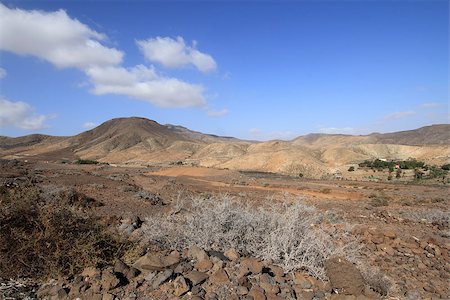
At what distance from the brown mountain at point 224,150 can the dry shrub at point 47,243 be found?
A: 4280cm

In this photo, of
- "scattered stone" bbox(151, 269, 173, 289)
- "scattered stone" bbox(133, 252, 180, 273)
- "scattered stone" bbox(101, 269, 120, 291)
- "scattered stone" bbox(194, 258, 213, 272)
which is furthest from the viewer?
"scattered stone" bbox(194, 258, 213, 272)

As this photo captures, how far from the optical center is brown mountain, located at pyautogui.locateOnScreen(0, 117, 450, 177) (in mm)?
52500

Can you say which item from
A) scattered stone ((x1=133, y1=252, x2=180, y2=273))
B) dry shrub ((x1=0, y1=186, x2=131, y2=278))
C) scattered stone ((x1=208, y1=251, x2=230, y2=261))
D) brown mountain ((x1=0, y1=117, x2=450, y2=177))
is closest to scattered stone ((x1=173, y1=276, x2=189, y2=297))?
scattered stone ((x1=133, y1=252, x2=180, y2=273))

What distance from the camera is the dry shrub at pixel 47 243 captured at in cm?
446

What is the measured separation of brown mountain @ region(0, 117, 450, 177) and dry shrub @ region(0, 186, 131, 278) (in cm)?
4280

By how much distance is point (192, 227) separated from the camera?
5.73 metres

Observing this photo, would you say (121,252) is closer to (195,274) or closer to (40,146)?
(195,274)

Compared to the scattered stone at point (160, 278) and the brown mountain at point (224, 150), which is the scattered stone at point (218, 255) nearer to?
the scattered stone at point (160, 278)

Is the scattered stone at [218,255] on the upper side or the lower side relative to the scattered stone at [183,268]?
upper

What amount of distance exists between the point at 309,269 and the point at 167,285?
6.40 ft

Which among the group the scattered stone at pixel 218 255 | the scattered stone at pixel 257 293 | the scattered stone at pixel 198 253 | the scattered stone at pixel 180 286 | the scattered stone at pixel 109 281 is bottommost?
the scattered stone at pixel 257 293

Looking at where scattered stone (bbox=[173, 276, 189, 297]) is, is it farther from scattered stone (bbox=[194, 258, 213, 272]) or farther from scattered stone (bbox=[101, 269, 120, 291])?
scattered stone (bbox=[101, 269, 120, 291])

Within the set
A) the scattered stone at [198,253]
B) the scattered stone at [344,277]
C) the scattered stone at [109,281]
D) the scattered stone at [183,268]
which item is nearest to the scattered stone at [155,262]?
the scattered stone at [183,268]

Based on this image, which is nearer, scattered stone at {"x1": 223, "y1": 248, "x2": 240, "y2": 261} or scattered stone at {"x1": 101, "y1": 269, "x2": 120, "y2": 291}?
scattered stone at {"x1": 101, "y1": 269, "x2": 120, "y2": 291}
